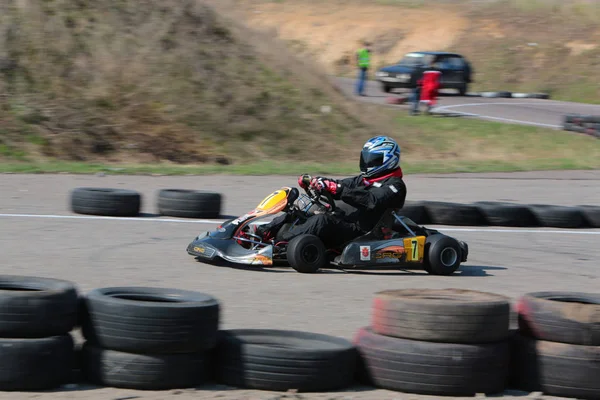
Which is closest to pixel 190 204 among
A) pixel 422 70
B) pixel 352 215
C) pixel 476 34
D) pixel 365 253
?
pixel 352 215

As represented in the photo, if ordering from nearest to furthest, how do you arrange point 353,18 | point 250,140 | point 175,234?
point 175,234
point 250,140
point 353,18

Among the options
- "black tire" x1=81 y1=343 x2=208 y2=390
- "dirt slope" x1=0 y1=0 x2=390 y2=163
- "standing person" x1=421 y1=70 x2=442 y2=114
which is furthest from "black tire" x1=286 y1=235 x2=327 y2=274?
"standing person" x1=421 y1=70 x2=442 y2=114

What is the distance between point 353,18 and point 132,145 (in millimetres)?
33883

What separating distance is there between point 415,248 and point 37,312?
4.64 m

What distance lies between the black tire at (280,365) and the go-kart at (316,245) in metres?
3.16

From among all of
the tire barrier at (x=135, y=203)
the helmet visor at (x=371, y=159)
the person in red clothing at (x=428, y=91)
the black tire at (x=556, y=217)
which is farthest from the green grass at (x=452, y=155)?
the helmet visor at (x=371, y=159)

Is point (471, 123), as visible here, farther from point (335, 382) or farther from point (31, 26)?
point (335, 382)

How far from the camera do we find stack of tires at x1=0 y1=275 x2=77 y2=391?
4.52 meters

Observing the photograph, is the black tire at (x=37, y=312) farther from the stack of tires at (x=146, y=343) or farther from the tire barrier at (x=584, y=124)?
the tire barrier at (x=584, y=124)

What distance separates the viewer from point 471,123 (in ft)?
82.0

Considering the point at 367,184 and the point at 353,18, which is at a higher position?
the point at 353,18

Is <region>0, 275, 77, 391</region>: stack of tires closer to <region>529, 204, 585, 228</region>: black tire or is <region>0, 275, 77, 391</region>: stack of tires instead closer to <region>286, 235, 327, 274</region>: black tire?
<region>286, 235, 327, 274</region>: black tire

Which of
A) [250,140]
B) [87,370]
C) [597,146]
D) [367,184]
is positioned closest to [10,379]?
[87,370]

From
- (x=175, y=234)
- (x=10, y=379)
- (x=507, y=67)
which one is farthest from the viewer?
(x=507, y=67)
